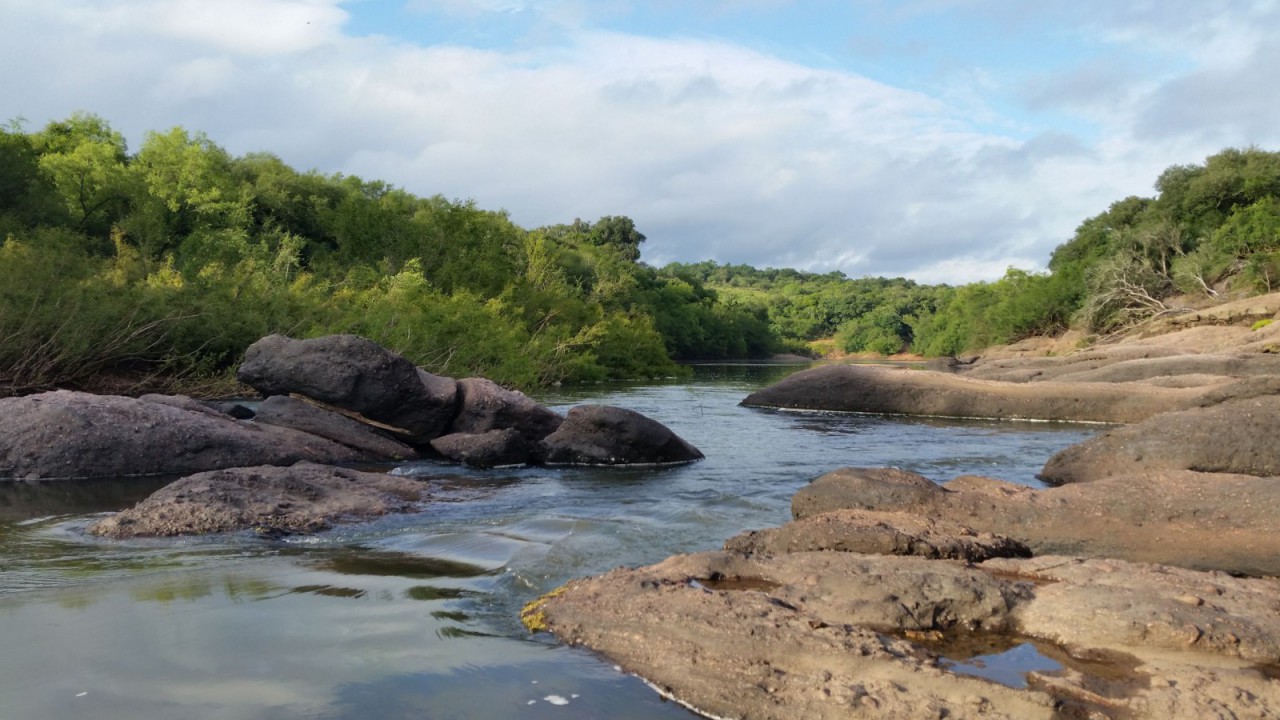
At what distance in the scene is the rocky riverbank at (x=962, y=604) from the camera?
13.4 feet

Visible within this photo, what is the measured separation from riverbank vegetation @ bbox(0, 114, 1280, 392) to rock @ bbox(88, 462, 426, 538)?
10.5 meters

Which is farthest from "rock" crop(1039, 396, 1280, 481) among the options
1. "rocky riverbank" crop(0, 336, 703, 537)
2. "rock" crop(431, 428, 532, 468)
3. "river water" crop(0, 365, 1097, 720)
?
"rock" crop(431, 428, 532, 468)

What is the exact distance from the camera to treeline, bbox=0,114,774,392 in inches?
731

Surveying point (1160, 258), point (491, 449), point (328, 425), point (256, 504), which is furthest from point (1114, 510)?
point (1160, 258)

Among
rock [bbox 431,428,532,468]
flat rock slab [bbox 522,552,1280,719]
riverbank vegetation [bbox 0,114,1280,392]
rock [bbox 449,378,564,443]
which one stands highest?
riverbank vegetation [bbox 0,114,1280,392]

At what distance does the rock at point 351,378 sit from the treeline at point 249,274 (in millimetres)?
5427

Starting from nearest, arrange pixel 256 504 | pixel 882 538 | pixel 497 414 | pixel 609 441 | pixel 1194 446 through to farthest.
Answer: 1. pixel 882 538
2. pixel 256 504
3. pixel 1194 446
4. pixel 609 441
5. pixel 497 414

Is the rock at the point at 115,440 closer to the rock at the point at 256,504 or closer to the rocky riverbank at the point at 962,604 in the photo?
the rock at the point at 256,504

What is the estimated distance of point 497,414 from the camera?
50.8ft

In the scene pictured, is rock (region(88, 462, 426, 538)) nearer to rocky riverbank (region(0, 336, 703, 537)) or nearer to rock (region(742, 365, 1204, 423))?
rocky riverbank (region(0, 336, 703, 537))

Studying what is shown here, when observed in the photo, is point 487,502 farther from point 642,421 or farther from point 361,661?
point 361,661

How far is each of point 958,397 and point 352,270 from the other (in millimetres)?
28255

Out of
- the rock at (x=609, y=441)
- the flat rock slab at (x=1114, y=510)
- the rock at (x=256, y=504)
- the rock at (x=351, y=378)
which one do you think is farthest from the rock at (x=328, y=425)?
the flat rock slab at (x=1114, y=510)

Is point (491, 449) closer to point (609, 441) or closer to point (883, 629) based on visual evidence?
point (609, 441)
